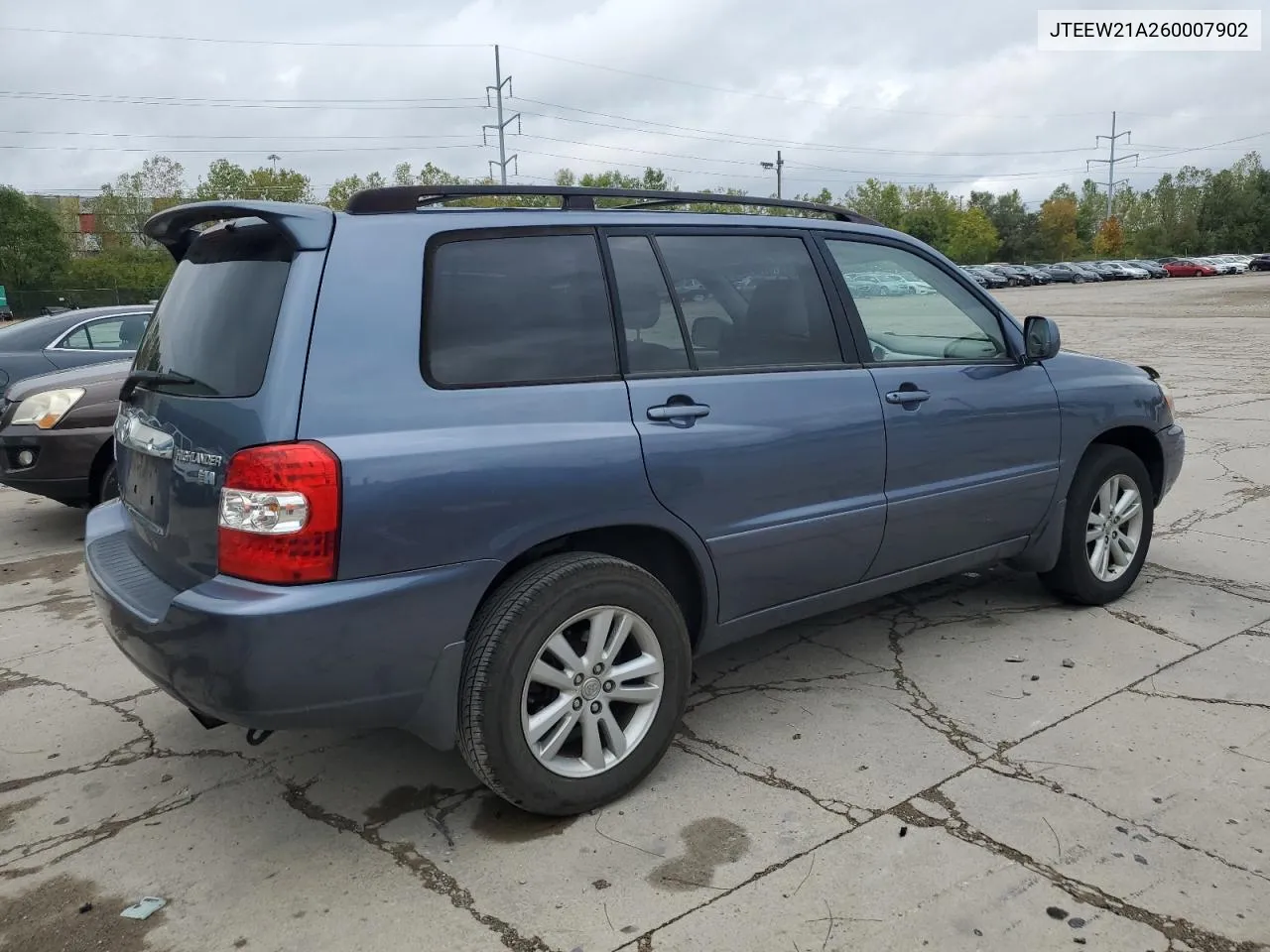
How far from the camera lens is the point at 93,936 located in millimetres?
2559

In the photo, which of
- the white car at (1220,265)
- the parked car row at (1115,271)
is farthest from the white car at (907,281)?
the white car at (1220,265)

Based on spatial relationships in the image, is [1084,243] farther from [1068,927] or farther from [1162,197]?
[1068,927]

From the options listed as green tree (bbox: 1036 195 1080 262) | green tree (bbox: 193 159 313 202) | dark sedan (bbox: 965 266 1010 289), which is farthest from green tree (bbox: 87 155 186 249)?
green tree (bbox: 1036 195 1080 262)

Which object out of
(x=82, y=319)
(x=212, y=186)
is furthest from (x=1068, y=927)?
(x=212, y=186)

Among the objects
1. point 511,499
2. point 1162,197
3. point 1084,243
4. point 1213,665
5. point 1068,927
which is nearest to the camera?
point 1068,927

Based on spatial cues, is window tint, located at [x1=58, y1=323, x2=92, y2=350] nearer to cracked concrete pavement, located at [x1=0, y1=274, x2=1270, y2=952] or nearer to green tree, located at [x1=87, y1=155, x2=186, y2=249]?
cracked concrete pavement, located at [x1=0, y1=274, x2=1270, y2=952]

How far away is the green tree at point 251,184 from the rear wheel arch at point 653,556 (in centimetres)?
7192

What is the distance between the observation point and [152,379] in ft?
10.4

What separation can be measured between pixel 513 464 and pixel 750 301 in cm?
120

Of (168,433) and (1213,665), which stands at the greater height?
(168,433)

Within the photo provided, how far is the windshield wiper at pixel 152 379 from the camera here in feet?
9.84

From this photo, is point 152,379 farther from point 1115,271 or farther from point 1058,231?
point 1058,231

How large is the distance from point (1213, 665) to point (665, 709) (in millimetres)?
2295

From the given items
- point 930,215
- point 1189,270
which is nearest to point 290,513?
point 1189,270
